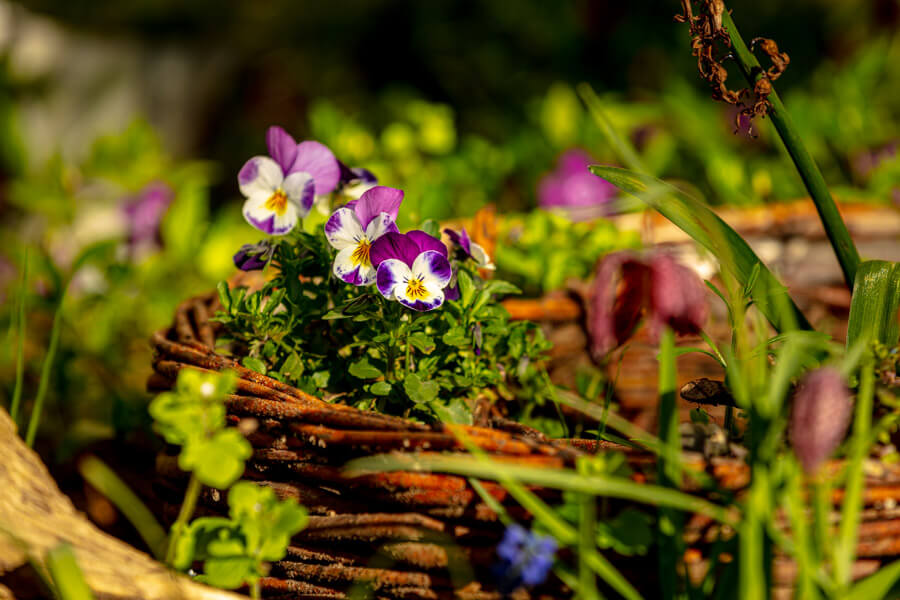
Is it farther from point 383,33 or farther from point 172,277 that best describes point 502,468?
point 383,33

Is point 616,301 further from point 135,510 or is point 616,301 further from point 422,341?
point 135,510

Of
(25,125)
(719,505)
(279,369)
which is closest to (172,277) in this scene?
(279,369)

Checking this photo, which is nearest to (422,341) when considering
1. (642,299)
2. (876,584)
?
(642,299)

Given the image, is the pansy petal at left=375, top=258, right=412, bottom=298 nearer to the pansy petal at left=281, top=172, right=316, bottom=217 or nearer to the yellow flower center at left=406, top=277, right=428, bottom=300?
the yellow flower center at left=406, top=277, right=428, bottom=300

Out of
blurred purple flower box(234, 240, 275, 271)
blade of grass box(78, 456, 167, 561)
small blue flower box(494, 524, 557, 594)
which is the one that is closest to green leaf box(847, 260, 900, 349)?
small blue flower box(494, 524, 557, 594)

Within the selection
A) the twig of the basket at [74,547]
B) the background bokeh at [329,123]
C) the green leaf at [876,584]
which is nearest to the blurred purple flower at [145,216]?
the background bokeh at [329,123]

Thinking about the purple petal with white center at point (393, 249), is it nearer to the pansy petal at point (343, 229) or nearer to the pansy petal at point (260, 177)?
the pansy petal at point (343, 229)
